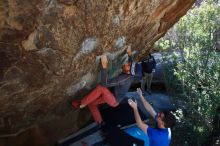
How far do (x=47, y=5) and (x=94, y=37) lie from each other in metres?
1.13

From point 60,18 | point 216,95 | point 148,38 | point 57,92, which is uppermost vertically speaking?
point 60,18

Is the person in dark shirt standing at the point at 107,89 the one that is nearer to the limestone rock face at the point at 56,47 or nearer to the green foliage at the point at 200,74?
the limestone rock face at the point at 56,47

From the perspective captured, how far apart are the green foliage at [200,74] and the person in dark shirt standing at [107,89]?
1580 mm

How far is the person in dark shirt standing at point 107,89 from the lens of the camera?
648 cm

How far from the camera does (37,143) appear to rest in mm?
7621

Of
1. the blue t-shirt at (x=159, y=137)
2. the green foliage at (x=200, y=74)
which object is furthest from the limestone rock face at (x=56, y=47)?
the blue t-shirt at (x=159, y=137)

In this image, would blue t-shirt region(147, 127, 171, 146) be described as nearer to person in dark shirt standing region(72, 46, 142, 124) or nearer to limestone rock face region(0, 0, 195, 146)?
person in dark shirt standing region(72, 46, 142, 124)

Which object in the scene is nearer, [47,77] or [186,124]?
[47,77]

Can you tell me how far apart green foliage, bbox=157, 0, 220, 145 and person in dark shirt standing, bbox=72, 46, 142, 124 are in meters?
1.58

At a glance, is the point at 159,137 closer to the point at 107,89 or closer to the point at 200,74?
the point at 107,89

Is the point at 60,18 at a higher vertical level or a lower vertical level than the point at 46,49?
higher

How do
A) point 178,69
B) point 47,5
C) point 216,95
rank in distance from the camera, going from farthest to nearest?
1. point 178,69
2. point 216,95
3. point 47,5

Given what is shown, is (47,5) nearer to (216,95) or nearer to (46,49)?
(46,49)

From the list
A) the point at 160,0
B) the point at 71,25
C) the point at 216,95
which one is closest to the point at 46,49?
the point at 71,25
